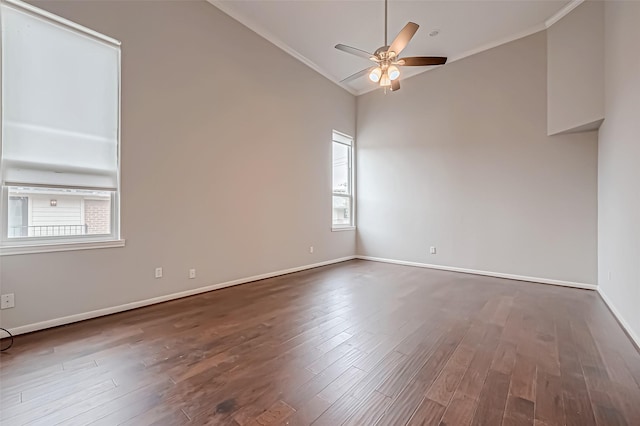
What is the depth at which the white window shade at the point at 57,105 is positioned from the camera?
2396 mm

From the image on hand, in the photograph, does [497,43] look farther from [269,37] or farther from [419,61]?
[269,37]

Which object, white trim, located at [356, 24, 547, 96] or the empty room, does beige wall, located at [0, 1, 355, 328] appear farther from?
white trim, located at [356, 24, 547, 96]

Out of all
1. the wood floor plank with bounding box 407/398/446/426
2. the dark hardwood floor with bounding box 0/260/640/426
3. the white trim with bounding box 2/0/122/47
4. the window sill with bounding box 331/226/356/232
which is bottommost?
the dark hardwood floor with bounding box 0/260/640/426

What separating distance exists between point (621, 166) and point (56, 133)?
Answer: 5630 millimetres

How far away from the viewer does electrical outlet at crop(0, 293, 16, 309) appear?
90.8 inches

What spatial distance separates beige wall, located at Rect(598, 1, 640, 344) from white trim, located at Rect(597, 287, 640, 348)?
0.02 meters

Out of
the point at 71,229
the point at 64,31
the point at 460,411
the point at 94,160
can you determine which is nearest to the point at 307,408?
the point at 460,411

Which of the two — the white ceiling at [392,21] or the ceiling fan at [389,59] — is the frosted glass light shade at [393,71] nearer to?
the ceiling fan at [389,59]

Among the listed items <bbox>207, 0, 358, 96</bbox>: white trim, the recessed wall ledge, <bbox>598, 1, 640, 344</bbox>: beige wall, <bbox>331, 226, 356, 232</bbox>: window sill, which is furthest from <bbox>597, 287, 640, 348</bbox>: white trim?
<bbox>207, 0, 358, 96</bbox>: white trim

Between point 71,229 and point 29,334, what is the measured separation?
952mm

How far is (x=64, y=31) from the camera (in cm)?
265

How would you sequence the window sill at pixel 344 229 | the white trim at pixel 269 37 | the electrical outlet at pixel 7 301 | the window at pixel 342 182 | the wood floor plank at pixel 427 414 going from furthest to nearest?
the window at pixel 342 182 → the window sill at pixel 344 229 → the white trim at pixel 269 37 → the electrical outlet at pixel 7 301 → the wood floor plank at pixel 427 414

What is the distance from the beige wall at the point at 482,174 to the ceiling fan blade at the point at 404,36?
9.20 feet

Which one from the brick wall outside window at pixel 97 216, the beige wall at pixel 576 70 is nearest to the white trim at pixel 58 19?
→ the brick wall outside window at pixel 97 216
